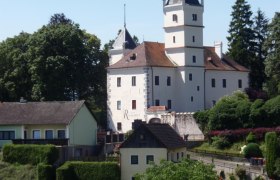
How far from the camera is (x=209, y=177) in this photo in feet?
184

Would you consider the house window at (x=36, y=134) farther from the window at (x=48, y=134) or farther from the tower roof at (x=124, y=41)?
the tower roof at (x=124, y=41)

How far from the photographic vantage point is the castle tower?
89.2 m

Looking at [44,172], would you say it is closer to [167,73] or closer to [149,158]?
[149,158]

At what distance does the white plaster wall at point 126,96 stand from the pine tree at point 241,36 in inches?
586

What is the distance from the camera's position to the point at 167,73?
292 feet

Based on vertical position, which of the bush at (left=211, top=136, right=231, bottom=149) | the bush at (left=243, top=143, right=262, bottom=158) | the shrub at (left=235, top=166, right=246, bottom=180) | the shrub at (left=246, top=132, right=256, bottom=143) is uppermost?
the shrub at (left=246, top=132, right=256, bottom=143)

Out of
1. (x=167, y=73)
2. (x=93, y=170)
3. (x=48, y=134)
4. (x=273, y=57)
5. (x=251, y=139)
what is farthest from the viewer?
(x=273, y=57)

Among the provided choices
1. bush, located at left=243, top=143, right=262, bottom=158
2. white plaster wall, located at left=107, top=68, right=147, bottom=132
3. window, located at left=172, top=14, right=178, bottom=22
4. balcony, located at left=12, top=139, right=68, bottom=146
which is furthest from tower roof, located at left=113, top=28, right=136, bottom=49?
bush, located at left=243, top=143, right=262, bottom=158

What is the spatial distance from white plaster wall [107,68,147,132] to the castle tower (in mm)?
3915

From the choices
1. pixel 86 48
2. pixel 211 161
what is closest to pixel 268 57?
pixel 86 48

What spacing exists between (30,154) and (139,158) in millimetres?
A: 7996

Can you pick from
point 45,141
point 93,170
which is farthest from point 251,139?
point 45,141

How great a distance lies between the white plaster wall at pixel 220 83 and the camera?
9206 centimetres

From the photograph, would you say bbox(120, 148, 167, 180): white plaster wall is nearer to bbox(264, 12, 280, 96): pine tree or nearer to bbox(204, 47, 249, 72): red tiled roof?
bbox(204, 47, 249, 72): red tiled roof
